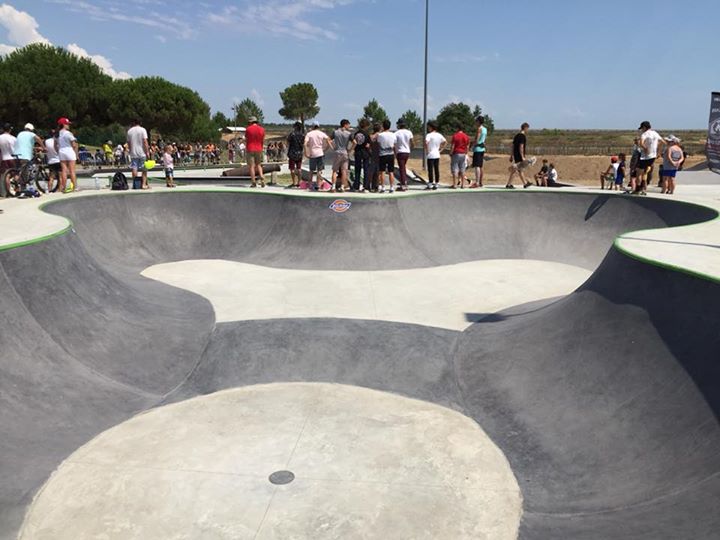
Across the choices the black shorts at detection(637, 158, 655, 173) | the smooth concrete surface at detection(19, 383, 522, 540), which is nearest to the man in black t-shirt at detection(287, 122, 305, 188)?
the black shorts at detection(637, 158, 655, 173)

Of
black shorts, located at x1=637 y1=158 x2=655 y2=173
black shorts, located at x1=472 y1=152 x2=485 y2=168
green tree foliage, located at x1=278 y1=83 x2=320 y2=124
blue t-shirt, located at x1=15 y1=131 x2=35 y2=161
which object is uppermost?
green tree foliage, located at x1=278 y1=83 x2=320 y2=124

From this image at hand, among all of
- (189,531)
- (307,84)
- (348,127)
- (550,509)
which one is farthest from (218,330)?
(307,84)

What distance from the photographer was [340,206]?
11.7 m

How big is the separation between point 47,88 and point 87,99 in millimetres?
3758

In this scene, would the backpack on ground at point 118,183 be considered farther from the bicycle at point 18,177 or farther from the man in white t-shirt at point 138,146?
the bicycle at point 18,177

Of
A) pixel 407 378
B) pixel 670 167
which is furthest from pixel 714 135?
pixel 670 167

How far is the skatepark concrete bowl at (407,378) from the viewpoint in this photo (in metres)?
4.04

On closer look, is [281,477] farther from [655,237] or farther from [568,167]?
[568,167]

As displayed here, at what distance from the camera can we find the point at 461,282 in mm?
9992

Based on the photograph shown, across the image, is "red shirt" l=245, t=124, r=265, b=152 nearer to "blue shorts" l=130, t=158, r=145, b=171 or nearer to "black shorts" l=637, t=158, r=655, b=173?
"blue shorts" l=130, t=158, r=145, b=171

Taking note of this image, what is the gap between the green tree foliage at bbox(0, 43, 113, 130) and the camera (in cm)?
4794

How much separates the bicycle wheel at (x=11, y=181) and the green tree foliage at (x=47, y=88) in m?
44.0

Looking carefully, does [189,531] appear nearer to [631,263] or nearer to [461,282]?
[631,263]

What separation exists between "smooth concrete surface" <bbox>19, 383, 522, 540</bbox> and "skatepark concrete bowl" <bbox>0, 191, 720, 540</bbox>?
1.5 inches
